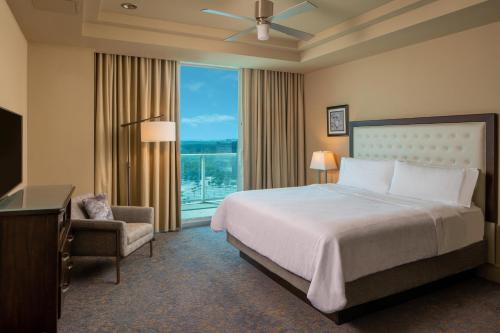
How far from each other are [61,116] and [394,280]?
3.97 metres

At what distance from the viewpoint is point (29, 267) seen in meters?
2.24

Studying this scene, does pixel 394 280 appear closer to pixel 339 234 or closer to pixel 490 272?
pixel 339 234

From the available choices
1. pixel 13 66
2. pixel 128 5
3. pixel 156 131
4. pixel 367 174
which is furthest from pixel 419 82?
pixel 13 66

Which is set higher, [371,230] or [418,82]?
[418,82]

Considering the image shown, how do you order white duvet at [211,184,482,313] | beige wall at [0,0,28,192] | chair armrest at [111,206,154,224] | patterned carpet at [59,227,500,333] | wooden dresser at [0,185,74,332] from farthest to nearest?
chair armrest at [111,206,154,224], beige wall at [0,0,28,192], patterned carpet at [59,227,500,333], white duvet at [211,184,482,313], wooden dresser at [0,185,74,332]

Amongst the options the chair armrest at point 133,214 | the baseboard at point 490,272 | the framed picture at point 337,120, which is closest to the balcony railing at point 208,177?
the framed picture at point 337,120

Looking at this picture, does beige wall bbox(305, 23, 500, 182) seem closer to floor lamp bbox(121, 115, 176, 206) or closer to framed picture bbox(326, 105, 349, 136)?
framed picture bbox(326, 105, 349, 136)

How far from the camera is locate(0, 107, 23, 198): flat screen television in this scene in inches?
96.8

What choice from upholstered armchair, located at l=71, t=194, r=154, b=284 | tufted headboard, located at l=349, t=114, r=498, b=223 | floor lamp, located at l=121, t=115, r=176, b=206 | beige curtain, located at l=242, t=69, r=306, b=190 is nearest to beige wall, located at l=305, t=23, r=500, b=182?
tufted headboard, located at l=349, t=114, r=498, b=223

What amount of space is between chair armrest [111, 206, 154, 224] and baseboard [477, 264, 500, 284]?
3466mm

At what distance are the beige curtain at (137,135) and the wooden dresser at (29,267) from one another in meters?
2.37

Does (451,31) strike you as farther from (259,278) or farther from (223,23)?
(259,278)

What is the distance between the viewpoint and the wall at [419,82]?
345 centimetres

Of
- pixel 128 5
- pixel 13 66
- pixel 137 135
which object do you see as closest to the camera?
pixel 13 66
